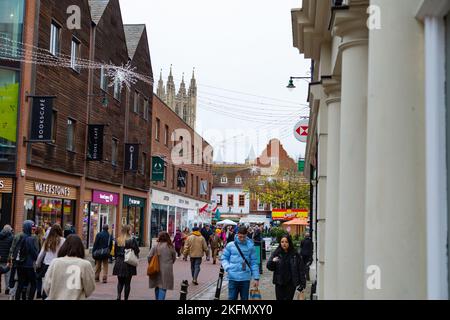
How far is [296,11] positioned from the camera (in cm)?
905

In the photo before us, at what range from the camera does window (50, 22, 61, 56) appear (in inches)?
995

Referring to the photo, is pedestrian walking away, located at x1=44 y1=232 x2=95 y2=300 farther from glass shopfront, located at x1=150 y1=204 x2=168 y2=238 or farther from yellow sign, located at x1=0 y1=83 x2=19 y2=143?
glass shopfront, located at x1=150 y1=204 x2=168 y2=238

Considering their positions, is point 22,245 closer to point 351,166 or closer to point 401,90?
point 351,166

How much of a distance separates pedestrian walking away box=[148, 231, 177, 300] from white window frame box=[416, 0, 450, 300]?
8.72m

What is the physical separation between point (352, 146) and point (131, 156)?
31.1m

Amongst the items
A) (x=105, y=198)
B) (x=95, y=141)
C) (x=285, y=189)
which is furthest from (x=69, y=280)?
(x=285, y=189)

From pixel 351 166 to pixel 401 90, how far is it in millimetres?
2151

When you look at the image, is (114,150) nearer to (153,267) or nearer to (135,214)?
(135,214)

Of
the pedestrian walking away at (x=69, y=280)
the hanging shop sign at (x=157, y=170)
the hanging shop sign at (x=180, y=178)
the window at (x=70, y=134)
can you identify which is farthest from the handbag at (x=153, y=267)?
the hanging shop sign at (x=180, y=178)

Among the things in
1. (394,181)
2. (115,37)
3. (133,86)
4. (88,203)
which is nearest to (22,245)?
(394,181)

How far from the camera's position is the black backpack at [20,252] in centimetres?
1223

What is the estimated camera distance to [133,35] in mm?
40969

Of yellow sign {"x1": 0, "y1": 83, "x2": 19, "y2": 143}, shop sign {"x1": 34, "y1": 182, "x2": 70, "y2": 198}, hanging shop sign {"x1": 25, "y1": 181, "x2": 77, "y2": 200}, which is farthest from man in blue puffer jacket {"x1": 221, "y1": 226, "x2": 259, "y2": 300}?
shop sign {"x1": 34, "y1": 182, "x2": 70, "y2": 198}

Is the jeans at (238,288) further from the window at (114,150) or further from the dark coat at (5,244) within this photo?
the window at (114,150)
